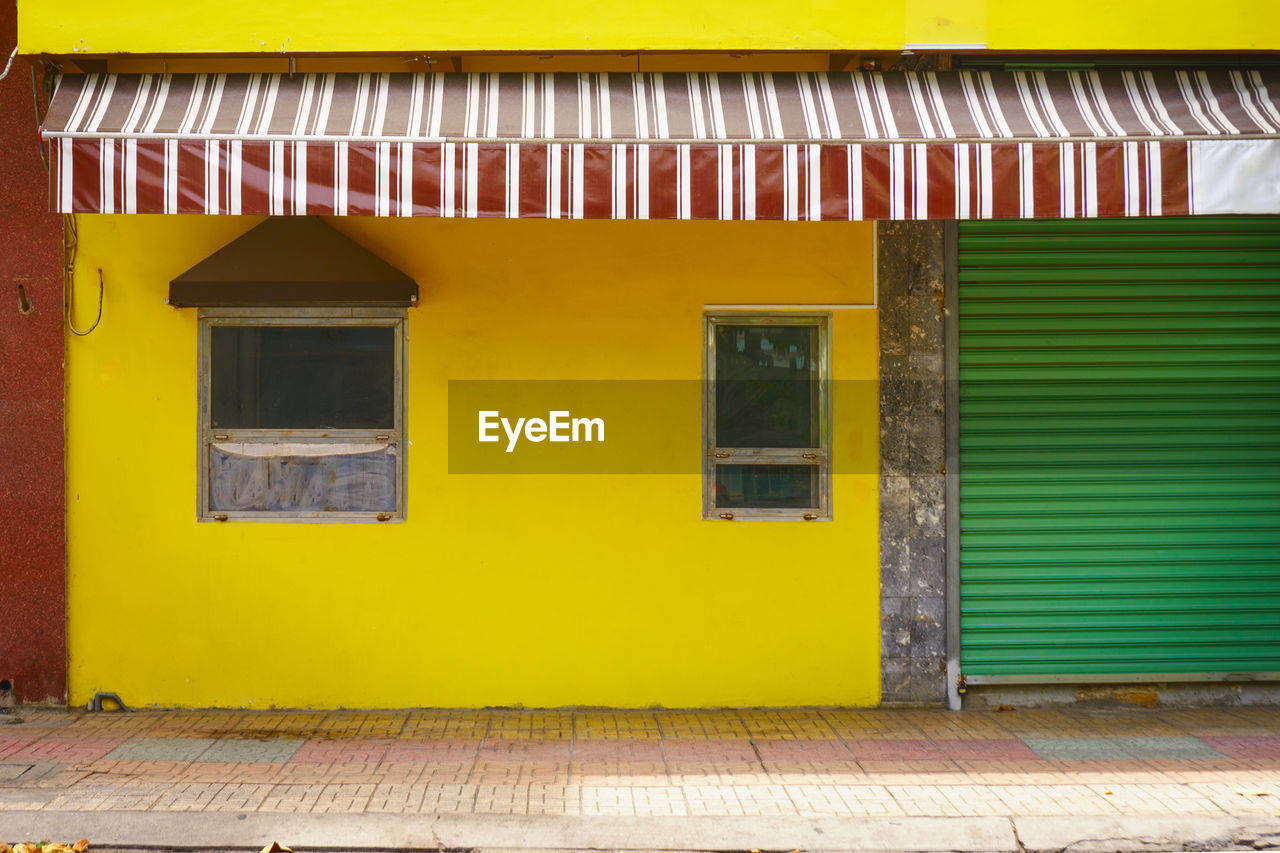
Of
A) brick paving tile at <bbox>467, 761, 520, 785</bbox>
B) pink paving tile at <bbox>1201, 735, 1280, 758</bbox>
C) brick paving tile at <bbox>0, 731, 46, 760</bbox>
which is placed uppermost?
brick paving tile at <bbox>0, 731, 46, 760</bbox>

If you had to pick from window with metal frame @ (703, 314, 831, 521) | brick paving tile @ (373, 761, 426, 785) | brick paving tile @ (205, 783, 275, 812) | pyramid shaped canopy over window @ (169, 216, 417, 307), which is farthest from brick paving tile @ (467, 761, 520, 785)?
pyramid shaped canopy over window @ (169, 216, 417, 307)

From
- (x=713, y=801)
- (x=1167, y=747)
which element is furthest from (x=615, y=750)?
(x=1167, y=747)

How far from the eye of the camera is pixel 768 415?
23.9 feet

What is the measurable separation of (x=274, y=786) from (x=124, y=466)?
2663 mm

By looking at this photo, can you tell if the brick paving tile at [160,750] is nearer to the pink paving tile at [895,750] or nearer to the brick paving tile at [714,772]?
the brick paving tile at [714,772]

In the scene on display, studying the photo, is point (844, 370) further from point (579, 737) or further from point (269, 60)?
point (269, 60)

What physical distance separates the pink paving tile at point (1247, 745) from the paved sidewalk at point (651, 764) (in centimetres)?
2

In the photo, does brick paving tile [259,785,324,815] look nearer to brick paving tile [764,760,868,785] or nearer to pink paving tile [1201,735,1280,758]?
brick paving tile [764,760,868,785]

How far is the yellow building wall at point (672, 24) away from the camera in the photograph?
645cm

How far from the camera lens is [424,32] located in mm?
6520

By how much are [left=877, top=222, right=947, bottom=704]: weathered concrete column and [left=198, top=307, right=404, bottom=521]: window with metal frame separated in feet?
11.3

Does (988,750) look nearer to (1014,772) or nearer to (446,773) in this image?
(1014,772)

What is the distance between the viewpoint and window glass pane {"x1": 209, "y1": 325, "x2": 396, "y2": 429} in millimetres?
7066

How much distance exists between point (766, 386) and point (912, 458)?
116cm
